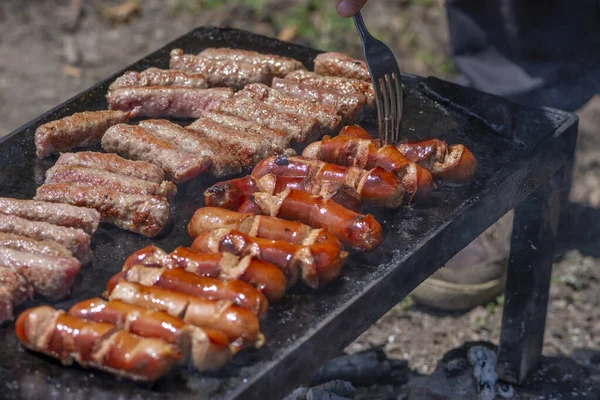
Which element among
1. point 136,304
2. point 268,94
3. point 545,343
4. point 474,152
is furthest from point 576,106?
point 136,304

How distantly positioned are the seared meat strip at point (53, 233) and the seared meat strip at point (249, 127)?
99 centimetres

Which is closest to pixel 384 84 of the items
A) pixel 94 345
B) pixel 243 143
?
pixel 243 143

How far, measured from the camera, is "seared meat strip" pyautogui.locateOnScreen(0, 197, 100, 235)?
11.0ft

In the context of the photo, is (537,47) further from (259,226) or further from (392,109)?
(259,226)

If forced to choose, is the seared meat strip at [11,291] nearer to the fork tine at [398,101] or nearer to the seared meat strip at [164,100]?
the seared meat strip at [164,100]

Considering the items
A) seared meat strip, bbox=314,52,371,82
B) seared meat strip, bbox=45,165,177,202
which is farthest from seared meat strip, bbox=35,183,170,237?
seared meat strip, bbox=314,52,371,82

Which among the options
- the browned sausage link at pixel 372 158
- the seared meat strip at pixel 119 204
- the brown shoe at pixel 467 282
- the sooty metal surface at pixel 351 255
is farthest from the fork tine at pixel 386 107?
the brown shoe at pixel 467 282

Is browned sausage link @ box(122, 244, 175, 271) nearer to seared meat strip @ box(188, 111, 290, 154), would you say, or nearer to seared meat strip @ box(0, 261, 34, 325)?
seared meat strip @ box(0, 261, 34, 325)

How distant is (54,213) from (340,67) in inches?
74.4

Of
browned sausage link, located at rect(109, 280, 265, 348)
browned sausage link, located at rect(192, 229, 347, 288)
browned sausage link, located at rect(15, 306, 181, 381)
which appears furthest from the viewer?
browned sausage link, located at rect(192, 229, 347, 288)

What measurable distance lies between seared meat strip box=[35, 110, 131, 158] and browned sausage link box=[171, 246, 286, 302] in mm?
1202

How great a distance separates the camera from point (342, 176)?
350 cm

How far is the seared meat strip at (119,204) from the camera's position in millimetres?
3361

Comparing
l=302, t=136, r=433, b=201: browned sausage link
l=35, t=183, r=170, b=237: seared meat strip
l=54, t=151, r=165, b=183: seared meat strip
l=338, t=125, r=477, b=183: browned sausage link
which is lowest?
l=35, t=183, r=170, b=237: seared meat strip
